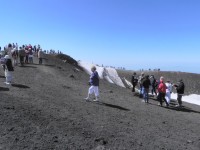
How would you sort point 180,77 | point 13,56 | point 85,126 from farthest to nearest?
point 180,77 → point 13,56 → point 85,126

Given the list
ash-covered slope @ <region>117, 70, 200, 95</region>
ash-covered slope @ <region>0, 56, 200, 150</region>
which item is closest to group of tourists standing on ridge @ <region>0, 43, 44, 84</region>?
ash-covered slope @ <region>0, 56, 200, 150</region>

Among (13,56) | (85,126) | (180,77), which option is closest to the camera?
(85,126)

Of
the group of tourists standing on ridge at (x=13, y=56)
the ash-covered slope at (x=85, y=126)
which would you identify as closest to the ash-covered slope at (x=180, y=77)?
the group of tourists standing on ridge at (x=13, y=56)

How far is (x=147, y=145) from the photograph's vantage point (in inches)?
476

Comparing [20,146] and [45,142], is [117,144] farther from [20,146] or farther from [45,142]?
[20,146]

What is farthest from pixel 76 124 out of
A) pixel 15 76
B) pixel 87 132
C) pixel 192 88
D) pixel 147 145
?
pixel 192 88

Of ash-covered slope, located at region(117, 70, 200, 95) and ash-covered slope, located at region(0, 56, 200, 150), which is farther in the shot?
ash-covered slope, located at region(117, 70, 200, 95)

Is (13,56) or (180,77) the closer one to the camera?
(13,56)

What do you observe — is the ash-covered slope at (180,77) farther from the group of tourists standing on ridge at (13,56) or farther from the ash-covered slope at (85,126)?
the ash-covered slope at (85,126)

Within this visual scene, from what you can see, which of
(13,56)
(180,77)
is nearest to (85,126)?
(13,56)

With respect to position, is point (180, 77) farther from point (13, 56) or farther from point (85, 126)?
point (85, 126)

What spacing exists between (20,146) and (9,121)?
79.6 inches

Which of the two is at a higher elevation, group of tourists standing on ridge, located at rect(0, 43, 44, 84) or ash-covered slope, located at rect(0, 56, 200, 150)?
group of tourists standing on ridge, located at rect(0, 43, 44, 84)

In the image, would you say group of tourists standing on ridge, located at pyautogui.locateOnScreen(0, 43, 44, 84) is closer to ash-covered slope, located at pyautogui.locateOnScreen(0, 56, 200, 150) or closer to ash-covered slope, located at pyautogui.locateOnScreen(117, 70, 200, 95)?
ash-covered slope, located at pyautogui.locateOnScreen(0, 56, 200, 150)
